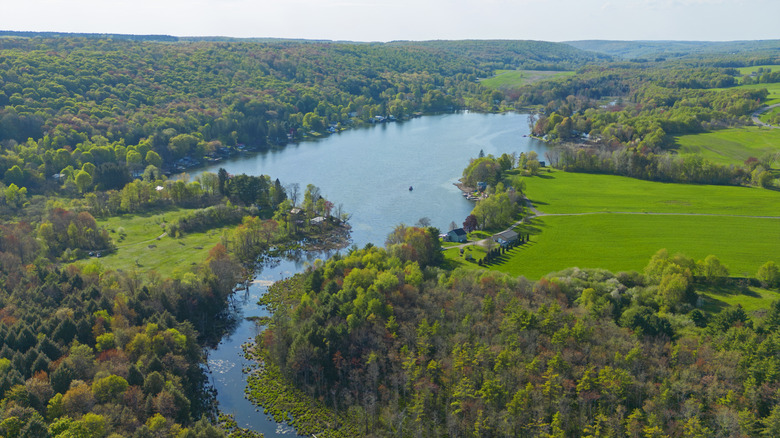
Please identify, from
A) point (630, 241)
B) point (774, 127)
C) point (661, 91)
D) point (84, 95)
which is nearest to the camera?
point (630, 241)

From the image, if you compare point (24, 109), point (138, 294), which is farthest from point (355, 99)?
point (138, 294)

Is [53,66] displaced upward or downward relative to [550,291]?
upward

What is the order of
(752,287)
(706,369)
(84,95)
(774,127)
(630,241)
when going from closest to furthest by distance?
(706,369) → (752,287) → (630,241) → (84,95) → (774,127)

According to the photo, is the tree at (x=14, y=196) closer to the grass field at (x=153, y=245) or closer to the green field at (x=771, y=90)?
the grass field at (x=153, y=245)

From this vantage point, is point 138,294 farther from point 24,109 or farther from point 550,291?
point 24,109

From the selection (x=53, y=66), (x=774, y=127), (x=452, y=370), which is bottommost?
(x=452, y=370)

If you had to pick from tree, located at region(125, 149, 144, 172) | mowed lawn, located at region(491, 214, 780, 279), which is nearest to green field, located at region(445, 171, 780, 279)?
mowed lawn, located at region(491, 214, 780, 279)
